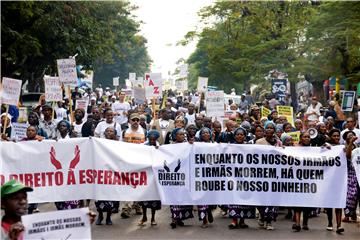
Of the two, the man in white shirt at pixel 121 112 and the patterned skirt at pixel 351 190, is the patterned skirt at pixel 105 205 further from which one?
the man in white shirt at pixel 121 112

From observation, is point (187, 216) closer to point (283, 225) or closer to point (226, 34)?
point (283, 225)

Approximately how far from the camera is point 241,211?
10.2 m

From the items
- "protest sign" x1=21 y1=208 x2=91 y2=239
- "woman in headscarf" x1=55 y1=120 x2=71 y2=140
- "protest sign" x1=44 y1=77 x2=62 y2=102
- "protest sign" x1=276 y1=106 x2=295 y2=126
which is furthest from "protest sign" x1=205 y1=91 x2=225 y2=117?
"protest sign" x1=21 y1=208 x2=91 y2=239

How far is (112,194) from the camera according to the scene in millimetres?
10164

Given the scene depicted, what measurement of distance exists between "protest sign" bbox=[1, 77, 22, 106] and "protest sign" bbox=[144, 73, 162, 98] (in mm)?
4869

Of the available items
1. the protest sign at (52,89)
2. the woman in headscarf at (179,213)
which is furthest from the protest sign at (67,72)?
the woman in headscarf at (179,213)

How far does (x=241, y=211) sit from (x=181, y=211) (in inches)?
36.2

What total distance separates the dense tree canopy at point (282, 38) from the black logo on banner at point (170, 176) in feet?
47.7

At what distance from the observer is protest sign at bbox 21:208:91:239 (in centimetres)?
485

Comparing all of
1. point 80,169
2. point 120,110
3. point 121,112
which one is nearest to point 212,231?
point 80,169

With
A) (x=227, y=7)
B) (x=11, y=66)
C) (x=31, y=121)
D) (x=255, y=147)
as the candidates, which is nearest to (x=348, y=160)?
(x=255, y=147)

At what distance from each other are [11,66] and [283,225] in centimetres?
2121

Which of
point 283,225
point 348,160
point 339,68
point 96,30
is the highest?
point 96,30

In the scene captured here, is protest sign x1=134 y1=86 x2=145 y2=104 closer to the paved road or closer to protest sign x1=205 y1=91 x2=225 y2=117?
protest sign x1=205 y1=91 x2=225 y2=117
